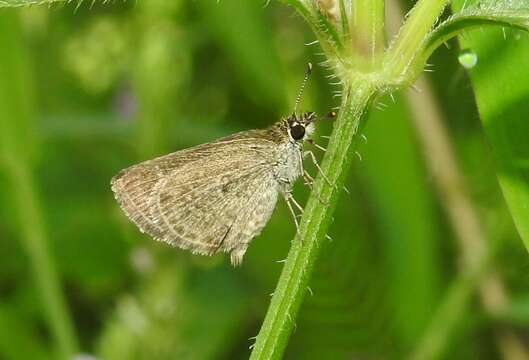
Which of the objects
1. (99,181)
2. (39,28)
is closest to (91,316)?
(99,181)

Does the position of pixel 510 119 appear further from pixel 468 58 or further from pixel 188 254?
pixel 188 254

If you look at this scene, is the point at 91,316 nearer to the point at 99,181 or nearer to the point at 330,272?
the point at 99,181

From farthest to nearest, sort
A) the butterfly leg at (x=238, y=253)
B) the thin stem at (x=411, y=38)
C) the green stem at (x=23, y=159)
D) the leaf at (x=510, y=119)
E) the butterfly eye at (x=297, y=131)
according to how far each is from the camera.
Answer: the green stem at (x=23, y=159) → the butterfly eye at (x=297, y=131) → the butterfly leg at (x=238, y=253) → the leaf at (x=510, y=119) → the thin stem at (x=411, y=38)

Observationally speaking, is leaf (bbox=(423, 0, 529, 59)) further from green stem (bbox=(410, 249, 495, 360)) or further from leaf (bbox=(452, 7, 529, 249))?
green stem (bbox=(410, 249, 495, 360))

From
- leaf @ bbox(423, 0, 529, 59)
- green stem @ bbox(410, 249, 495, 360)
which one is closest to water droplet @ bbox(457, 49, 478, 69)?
leaf @ bbox(423, 0, 529, 59)

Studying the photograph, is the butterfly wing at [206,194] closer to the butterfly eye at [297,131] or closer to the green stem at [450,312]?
Answer: the butterfly eye at [297,131]

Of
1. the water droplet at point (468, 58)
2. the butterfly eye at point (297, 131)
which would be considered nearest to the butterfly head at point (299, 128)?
the butterfly eye at point (297, 131)
